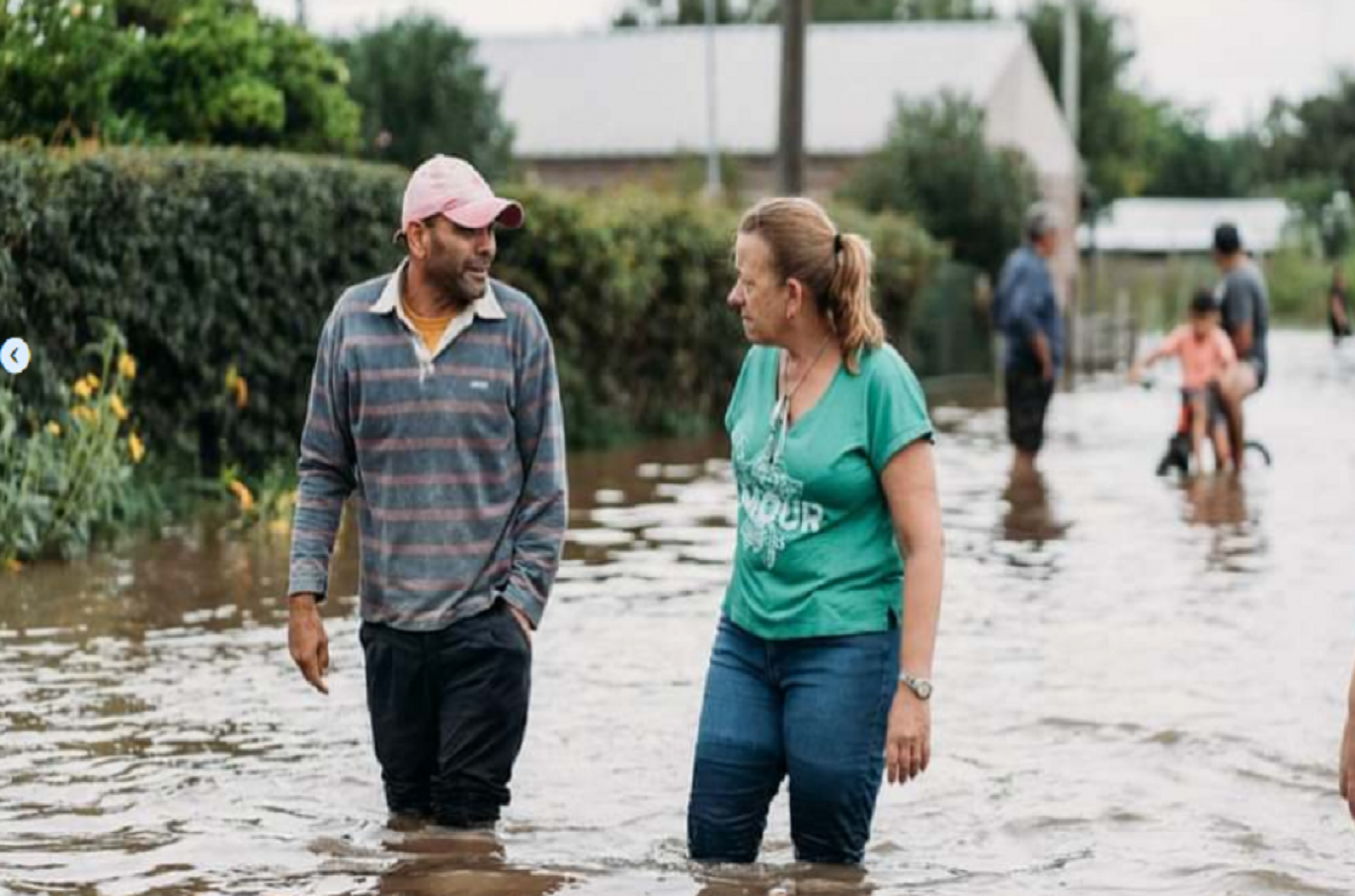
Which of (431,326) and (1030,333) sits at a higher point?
(431,326)

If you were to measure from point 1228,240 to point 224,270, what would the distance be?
734cm

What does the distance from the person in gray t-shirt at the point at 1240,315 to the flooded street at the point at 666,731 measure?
3.63m

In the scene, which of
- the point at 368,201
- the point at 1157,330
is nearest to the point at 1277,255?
the point at 1157,330

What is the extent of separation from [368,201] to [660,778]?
1044 centimetres

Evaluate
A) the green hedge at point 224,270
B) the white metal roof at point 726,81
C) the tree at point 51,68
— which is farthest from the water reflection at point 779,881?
the white metal roof at point 726,81

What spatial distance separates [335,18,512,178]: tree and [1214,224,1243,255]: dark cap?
646 inches

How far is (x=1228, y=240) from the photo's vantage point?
20.8 m

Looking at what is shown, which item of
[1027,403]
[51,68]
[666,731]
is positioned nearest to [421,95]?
[1027,403]

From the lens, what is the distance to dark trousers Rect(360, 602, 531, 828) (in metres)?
7.53

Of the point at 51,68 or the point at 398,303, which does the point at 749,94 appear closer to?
the point at 51,68

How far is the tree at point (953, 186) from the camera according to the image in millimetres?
43312

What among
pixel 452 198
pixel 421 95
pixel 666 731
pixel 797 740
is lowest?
pixel 666 731

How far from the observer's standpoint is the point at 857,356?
6848 mm

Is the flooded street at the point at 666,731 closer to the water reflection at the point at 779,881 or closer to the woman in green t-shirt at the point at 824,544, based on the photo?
the water reflection at the point at 779,881
